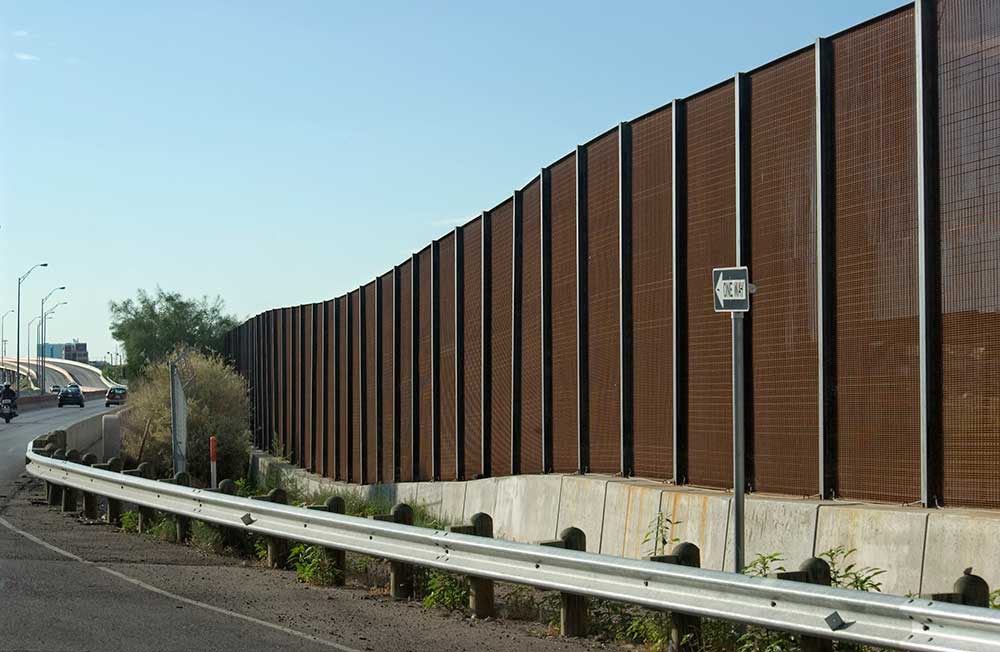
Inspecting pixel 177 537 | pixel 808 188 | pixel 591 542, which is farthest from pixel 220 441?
pixel 808 188

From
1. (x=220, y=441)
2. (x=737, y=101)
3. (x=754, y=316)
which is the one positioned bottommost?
(x=220, y=441)

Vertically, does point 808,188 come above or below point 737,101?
below

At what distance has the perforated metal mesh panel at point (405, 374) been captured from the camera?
87.1 ft

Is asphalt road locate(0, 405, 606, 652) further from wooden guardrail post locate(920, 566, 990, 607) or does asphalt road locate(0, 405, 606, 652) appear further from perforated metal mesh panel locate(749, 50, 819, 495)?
perforated metal mesh panel locate(749, 50, 819, 495)

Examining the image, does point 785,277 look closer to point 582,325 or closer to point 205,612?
point 582,325

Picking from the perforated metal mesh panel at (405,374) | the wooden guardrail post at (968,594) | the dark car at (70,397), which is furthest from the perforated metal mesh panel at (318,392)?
the dark car at (70,397)

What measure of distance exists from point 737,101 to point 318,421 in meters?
25.2

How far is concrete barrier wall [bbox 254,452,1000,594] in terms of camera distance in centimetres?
938

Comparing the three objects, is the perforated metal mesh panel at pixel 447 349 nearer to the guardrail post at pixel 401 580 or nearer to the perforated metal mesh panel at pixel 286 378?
the guardrail post at pixel 401 580

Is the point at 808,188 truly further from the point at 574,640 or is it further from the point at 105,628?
the point at 105,628

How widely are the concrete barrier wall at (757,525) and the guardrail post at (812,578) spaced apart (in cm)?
180

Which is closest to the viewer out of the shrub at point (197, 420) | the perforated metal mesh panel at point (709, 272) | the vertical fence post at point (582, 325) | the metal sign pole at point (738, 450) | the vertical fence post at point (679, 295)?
the metal sign pole at point (738, 450)

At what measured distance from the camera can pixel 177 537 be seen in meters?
16.1

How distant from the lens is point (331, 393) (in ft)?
115
